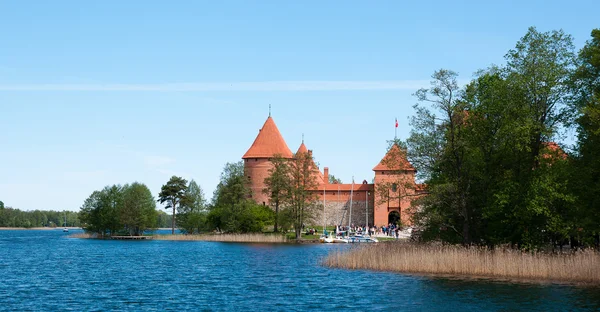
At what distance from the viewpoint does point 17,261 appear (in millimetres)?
39062

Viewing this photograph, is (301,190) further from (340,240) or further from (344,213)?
(344,213)

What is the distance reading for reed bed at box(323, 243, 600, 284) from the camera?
22.7 metres

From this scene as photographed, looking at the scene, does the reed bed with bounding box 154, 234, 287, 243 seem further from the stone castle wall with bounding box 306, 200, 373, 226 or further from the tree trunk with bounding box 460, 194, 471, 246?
the tree trunk with bounding box 460, 194, 471, 246

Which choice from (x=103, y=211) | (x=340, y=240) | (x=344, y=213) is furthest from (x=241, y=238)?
(x=103, y=211)

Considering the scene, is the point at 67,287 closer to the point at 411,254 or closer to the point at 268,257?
the point at 411,254

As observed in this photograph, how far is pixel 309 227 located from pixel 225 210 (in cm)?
1049

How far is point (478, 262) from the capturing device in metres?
25.0

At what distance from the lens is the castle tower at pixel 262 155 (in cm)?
7581

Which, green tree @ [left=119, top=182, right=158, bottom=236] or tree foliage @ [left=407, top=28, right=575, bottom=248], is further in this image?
green tree @ [left=119, top=182, right=158, bottom=236]

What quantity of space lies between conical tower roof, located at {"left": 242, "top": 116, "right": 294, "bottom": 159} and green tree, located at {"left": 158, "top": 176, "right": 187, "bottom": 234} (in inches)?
319

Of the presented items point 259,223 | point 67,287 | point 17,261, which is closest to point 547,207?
point 67,287

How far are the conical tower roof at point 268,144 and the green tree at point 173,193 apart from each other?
811 cm

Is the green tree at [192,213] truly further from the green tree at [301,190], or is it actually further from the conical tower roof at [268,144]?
the green tree at [301,190]

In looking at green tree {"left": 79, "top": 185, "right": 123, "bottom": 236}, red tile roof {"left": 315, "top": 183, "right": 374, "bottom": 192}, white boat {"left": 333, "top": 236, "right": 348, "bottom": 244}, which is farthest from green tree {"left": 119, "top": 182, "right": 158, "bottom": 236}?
white boat {"left": 333, "top": 236, "right": 348, "bottom": 244}
